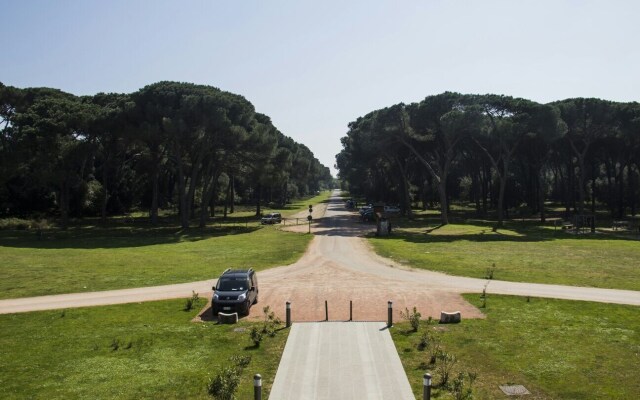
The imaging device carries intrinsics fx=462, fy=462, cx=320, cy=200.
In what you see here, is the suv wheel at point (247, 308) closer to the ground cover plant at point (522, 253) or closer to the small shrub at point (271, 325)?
the small shrub at point (271, 325)

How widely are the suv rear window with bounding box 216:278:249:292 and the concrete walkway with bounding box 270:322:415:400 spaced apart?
434 centimetres

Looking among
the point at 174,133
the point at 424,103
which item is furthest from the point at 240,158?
the point at 424,103

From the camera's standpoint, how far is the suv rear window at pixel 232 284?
2269cm

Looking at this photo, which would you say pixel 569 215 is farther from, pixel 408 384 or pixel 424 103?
pixel 408 384

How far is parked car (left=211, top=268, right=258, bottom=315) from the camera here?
2162 cm

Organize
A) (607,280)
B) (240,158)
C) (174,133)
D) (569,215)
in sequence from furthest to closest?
(569,215) → (240,158) → (174,133) → (607,280)

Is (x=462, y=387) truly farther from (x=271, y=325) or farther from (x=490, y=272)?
(x=490, y=272)

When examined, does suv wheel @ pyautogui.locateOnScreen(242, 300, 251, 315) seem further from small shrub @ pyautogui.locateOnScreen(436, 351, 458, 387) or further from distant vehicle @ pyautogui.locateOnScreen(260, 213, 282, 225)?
distant vehicle @ pyautogui.locateOnScreen(260, 213, 282, 225)

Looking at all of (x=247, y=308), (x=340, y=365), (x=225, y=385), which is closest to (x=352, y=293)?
(x=247, y=308)

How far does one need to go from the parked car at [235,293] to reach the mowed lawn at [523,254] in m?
15.1

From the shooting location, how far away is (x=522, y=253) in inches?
1587

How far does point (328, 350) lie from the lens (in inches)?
642

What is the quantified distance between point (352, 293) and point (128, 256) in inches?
879

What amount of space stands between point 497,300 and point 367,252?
57.4 ft
